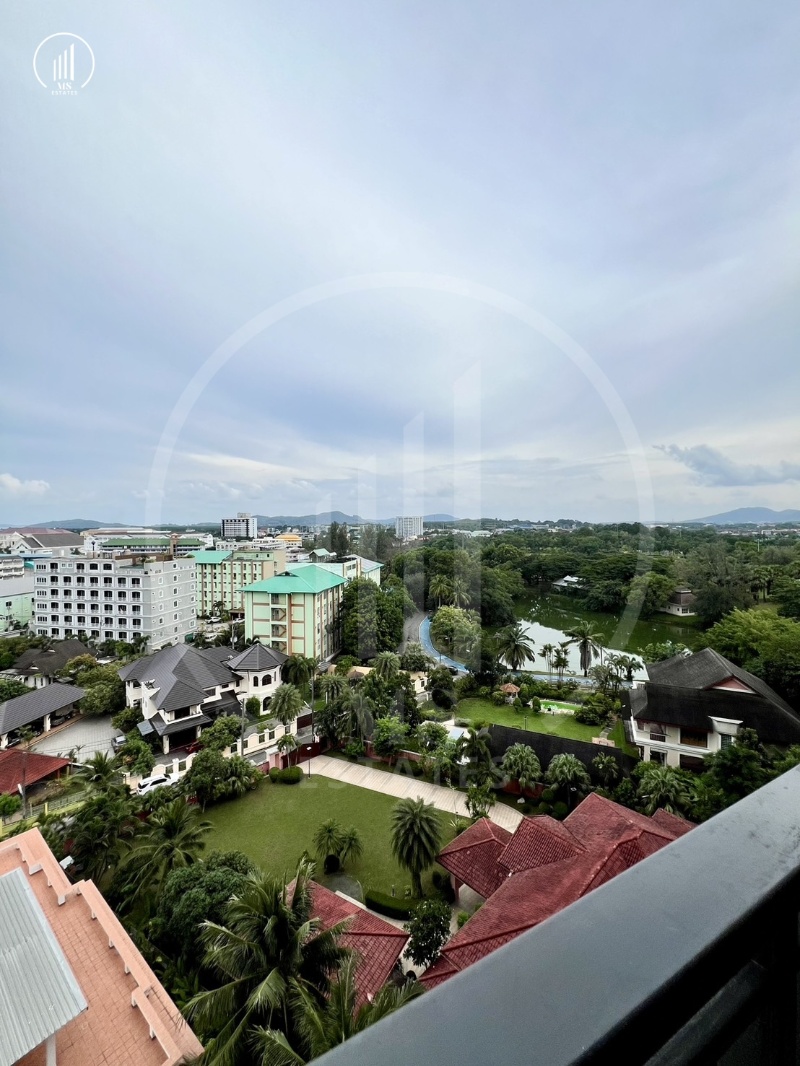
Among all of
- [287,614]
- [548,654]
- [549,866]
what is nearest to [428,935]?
[549,866]

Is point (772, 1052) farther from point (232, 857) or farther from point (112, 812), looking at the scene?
point (112, 812)

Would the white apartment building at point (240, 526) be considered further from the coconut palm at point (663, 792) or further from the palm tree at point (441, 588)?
the coconut palm at point (663, 792)

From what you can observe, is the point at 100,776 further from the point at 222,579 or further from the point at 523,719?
the point at 222,579

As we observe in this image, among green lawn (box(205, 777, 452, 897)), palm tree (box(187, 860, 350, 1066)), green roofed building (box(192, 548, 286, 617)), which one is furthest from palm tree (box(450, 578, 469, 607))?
palm tree (box(187, 860, 350, 1066))

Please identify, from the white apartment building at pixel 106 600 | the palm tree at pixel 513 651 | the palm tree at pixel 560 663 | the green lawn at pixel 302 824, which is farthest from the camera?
the white apartment building at pixel 106 600

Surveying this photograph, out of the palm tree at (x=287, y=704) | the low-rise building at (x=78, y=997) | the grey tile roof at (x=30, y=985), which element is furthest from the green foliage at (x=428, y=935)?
the palm tree at (x=287, y=704)

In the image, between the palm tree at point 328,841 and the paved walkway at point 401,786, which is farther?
the paved walkway at point 401,786

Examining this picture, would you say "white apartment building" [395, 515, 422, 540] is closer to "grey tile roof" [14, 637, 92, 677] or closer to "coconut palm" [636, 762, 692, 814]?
"grey tile roof" [14, 637, 92, 677]

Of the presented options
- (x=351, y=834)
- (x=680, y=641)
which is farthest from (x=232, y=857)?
(x=680, y=641)
